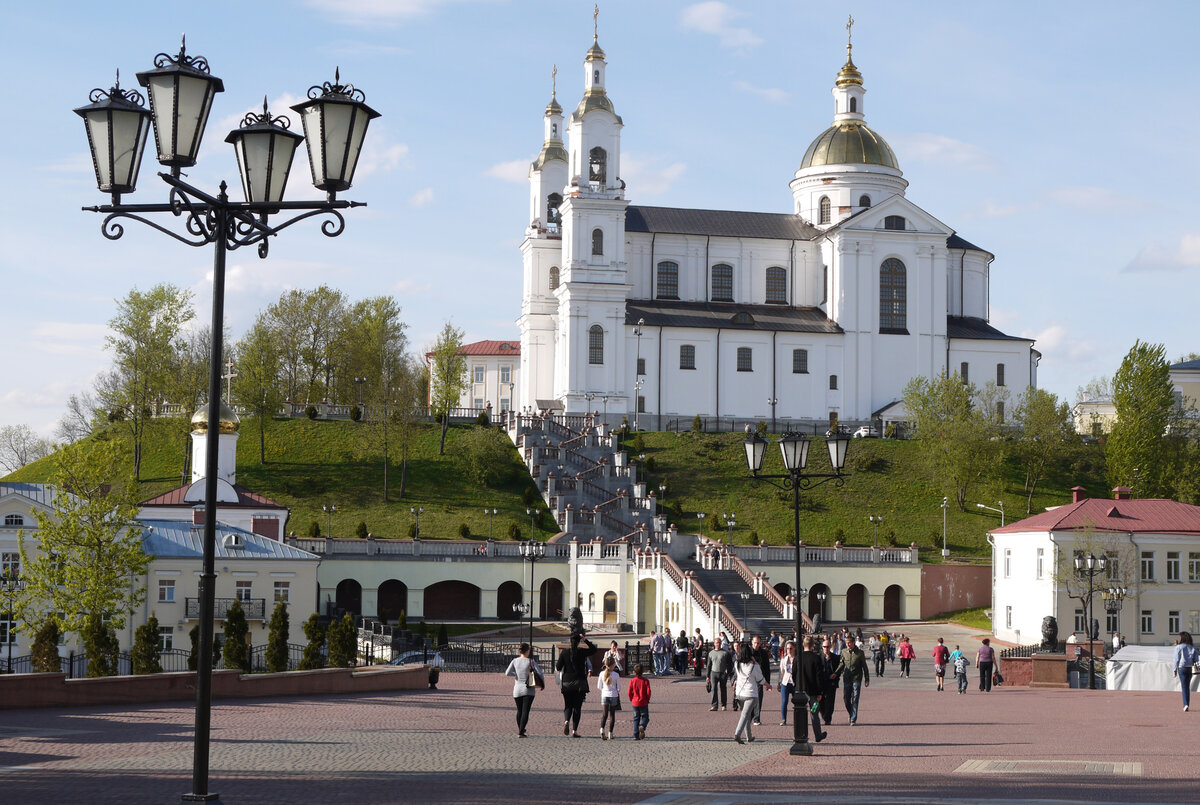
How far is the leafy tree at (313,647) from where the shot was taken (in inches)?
1347

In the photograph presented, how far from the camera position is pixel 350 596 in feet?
197

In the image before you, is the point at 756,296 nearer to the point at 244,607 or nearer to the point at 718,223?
the point at 718,223

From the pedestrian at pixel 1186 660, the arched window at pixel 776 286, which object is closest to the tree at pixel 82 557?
the pedestrian at pixel 1186 660

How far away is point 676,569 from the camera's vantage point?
53812 mm

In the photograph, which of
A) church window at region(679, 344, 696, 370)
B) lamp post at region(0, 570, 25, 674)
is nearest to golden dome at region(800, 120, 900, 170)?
church window at region(679, 344, 696, 370)

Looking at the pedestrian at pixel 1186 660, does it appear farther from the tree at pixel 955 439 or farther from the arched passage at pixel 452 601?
the tree at pixel 955 439

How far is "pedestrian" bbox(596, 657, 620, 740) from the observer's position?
20.8 metres

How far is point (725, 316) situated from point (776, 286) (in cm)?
598

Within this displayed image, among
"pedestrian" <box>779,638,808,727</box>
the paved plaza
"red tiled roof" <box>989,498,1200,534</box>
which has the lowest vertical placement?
the paved plaza

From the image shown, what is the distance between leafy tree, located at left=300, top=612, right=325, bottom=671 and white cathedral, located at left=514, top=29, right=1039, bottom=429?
48.4 m

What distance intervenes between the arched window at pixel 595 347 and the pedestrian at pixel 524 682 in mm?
63753

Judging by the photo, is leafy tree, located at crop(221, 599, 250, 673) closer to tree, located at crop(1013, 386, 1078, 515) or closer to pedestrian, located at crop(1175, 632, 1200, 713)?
pedestrian, located at crop(1175, 632, 1200, 713)

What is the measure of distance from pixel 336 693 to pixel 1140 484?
182ft

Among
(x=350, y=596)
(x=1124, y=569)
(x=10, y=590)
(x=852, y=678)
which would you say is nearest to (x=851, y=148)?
(x=1124, y=569)
